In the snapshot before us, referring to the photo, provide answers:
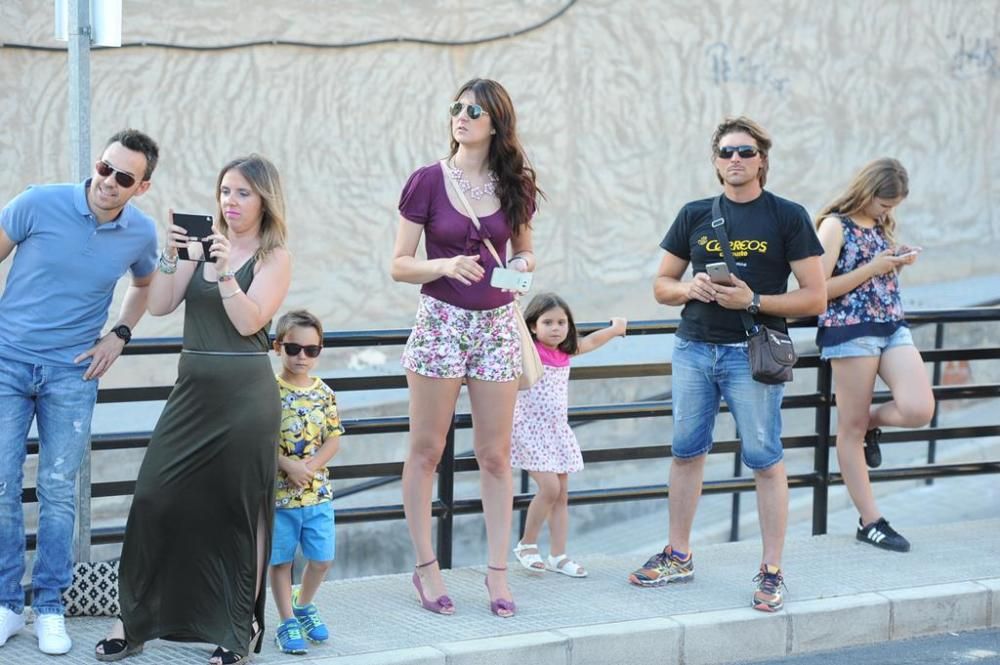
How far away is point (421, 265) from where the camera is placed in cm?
518

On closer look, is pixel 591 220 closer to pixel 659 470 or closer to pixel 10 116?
pixel 659 470

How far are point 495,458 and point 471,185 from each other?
106cm

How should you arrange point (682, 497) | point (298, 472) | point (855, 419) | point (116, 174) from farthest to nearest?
point (855, 419) < point (682, 497) < point (298, 472) < point (116, 174)

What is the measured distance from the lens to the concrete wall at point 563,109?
10352 millimetres

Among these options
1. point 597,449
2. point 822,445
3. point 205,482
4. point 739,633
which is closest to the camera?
point 205,482

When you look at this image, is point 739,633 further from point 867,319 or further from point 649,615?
point 867,319

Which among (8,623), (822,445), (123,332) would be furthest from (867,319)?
(8,623)

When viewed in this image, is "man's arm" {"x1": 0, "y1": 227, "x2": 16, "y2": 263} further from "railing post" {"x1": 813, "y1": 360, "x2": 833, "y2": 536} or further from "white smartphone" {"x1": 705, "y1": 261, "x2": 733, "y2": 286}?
"railing post" {"x1": 813, "y1": 360, "x2": 833, "y2": 536}

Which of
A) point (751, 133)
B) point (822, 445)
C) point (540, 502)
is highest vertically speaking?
point (751, 133)

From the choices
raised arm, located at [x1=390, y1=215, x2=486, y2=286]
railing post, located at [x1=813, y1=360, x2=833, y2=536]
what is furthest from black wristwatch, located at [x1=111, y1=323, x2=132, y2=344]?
railing post, located at [x1=813, y1=360, x2=833, y2=536]

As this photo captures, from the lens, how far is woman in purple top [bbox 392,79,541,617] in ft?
17.4

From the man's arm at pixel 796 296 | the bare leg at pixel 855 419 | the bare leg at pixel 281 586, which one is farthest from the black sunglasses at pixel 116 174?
the bare leg at pixel 855 419

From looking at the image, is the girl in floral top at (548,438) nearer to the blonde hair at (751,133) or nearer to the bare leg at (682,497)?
the bare leg at (682,497)

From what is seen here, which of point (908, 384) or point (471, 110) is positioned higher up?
point (471, 110)
